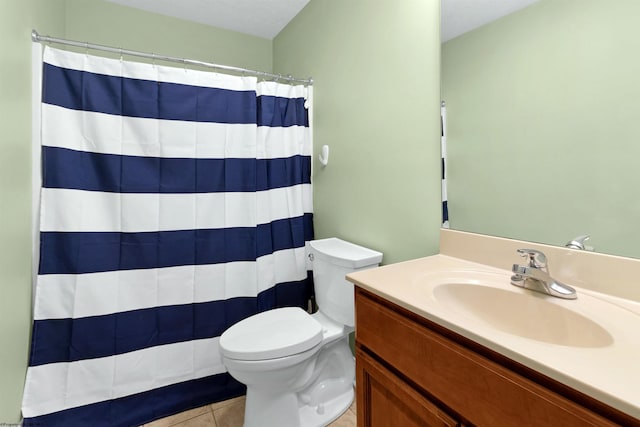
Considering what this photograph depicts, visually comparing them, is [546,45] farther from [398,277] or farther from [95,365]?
[95,365]

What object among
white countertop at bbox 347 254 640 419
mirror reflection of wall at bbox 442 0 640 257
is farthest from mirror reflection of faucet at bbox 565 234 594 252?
white countertop at bbox 347 254 640 419

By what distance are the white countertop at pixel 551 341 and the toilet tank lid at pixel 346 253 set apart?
1.00 feet

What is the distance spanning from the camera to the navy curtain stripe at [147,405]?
53.7 inches

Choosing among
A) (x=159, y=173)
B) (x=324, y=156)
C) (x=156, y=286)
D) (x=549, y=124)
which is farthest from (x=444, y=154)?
(x=156, y=286)

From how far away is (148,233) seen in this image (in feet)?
4.95

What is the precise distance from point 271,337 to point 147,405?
884 mm

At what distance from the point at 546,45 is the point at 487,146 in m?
0.33

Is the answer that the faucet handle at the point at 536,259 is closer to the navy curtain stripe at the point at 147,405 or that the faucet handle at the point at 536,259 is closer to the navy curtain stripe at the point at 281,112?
the navy curtain stripe at the point at 281,112

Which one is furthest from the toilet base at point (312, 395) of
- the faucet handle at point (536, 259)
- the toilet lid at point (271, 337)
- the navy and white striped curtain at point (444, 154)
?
the faucet handle at point (536, 259)

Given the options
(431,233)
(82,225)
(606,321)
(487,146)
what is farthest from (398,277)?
(82,225)

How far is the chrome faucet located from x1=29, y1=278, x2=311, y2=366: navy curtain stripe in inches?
53.8

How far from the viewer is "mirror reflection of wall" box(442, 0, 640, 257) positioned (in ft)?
2.47

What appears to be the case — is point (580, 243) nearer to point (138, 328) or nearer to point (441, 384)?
point (441, 384)

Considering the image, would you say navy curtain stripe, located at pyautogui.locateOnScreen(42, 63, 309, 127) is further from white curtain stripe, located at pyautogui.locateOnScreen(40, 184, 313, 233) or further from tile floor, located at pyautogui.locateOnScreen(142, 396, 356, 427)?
tile floor, located at pyautogui.locateOnScreen(142, 396, 356, 427)
